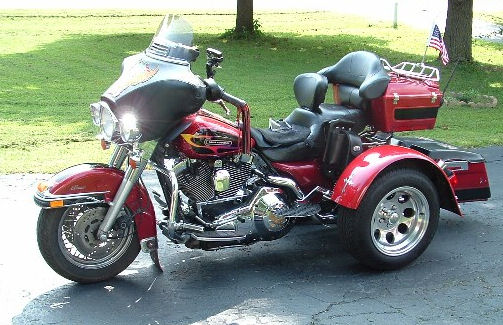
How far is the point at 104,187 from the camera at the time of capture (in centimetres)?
570

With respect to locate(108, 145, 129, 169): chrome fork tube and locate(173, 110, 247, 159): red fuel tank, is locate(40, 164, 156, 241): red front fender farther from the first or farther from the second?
locate(173, 110, 247, 159): red fuel tank

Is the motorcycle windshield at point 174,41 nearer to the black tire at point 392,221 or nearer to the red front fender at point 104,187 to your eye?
the red front fender at point 104,187

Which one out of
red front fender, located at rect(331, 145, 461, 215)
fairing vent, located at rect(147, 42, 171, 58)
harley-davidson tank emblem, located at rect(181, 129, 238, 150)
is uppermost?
fairing vent, located at rect(147, 42, 171, 58)

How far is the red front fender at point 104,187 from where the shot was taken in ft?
18.4

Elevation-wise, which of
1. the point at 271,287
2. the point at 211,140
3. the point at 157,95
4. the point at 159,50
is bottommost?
the point at 271,287

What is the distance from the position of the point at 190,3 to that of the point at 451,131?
2408cm

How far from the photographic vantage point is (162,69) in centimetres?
566

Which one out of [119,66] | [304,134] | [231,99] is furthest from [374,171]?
[119,66]

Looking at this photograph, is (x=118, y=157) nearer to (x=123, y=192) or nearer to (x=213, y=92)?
(x=123, y=192)

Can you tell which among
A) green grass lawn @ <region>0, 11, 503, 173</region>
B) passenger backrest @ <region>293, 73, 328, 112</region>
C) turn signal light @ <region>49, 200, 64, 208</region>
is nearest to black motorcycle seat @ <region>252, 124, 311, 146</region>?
passenger backrest @ <region>293, 73, 328, 112</region>

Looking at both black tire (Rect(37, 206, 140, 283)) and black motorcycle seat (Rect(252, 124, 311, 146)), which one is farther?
black motorcycle seat (Rect(252, 124, 311, 146))

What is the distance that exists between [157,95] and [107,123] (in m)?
0.41

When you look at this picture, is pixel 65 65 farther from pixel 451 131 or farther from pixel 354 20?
pixel 354 20

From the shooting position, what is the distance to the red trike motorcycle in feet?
18.5
